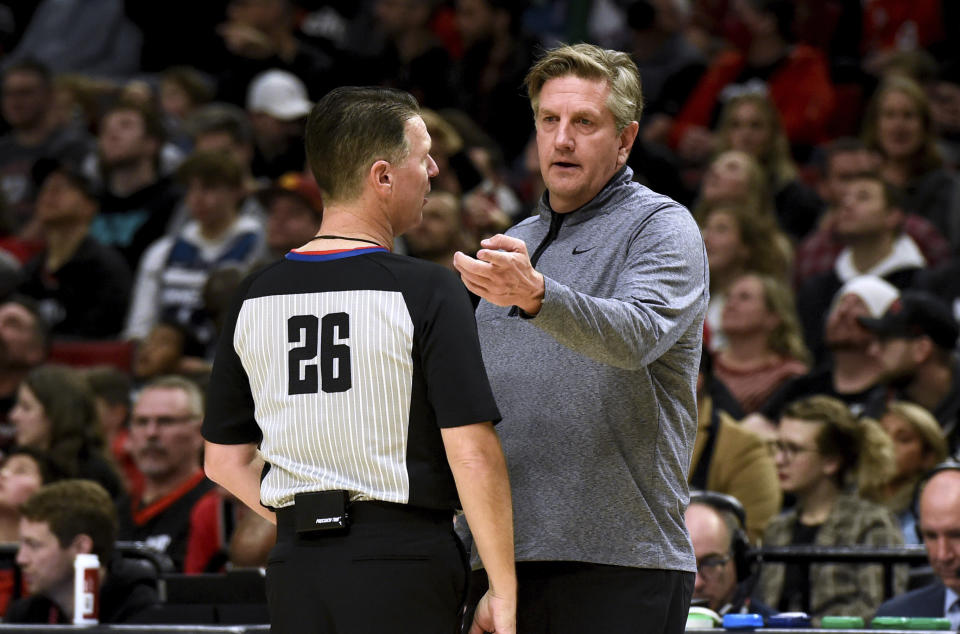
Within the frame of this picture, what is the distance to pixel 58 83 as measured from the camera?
1163 centimetres

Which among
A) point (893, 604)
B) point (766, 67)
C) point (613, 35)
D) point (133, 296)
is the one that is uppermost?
point (613, 35)

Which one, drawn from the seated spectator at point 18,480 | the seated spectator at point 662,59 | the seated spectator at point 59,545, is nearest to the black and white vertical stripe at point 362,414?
the seated spectator at point 59,545

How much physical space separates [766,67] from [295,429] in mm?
8264

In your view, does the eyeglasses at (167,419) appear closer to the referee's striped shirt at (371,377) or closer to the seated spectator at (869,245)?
the seated spectator at (869,245)

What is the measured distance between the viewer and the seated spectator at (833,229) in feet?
27.3

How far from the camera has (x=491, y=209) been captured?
340 inches

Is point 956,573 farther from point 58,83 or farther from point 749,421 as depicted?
point 58,83

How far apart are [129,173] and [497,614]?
25.6 feet

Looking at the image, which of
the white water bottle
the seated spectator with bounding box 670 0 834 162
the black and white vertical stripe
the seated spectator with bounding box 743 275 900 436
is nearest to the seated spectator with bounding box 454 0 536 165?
the seated spectator with bounding box 670 0 834 162

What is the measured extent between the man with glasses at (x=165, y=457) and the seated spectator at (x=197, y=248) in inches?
68.9

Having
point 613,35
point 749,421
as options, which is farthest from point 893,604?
point 613,35

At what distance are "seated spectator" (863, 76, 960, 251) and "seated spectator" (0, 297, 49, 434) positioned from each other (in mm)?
4745

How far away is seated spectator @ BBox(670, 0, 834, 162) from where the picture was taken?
1031 cm

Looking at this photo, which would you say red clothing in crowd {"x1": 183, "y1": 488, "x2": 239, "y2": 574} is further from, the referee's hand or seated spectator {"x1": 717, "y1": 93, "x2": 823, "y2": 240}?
seated spectator {"x1": 717, "y1": 93, "x2": 823, "y2": 240}
